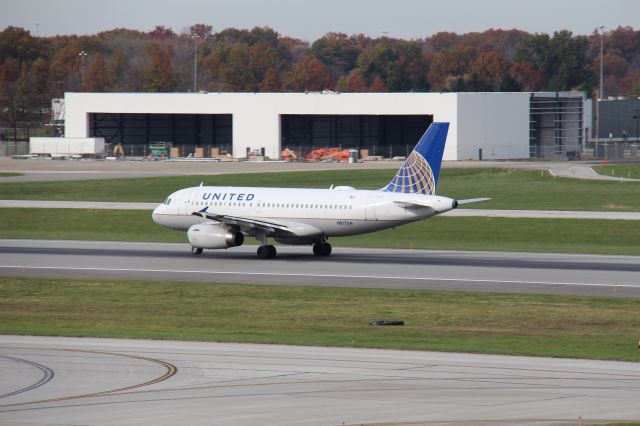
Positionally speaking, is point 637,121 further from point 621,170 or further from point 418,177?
point 418,177

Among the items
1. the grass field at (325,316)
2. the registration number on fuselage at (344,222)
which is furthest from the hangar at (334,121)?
the grass field at (325,316)

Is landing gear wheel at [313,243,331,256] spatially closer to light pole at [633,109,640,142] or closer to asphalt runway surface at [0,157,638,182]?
asphalt runway surface at [0,157,638,182]

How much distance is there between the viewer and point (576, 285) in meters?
50.9

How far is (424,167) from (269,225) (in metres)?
8.56

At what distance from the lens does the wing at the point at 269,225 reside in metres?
61.0

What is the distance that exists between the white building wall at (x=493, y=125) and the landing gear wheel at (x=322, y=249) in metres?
81.6

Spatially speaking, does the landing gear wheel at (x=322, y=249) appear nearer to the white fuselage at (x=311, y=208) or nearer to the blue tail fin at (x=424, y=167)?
the white fuselage at (x=311, y=208)

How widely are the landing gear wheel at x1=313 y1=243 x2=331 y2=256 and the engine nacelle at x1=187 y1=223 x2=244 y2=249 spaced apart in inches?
163

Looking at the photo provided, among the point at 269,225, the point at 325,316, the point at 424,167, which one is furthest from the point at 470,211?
the point at 325,316

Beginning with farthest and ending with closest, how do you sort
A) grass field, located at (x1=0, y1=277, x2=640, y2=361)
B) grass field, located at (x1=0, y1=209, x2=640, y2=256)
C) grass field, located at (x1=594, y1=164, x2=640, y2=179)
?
grass field, located at (x1=594, y1=164, x2=640, y2=179) < grass field, located at (x1=0, y1=209, x2=640, y2=256) < grass field, located at (x1=0, y1=277, x2=640, y2=361)

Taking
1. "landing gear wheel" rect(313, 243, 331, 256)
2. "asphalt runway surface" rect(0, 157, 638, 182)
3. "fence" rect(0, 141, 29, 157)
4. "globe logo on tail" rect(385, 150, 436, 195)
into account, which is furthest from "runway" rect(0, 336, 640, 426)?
"fence" rect(0, 141, 29, 157)

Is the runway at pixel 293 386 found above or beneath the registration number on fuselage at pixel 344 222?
beneath

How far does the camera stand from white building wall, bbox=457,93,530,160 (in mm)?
143750

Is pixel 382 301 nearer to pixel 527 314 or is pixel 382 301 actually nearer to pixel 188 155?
pixel 527 314
